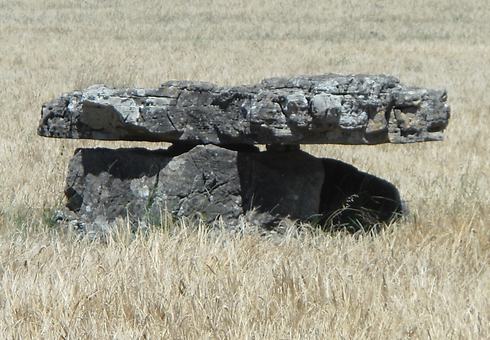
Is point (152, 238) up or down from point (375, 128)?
down

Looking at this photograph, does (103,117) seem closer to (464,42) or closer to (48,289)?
(48,289)

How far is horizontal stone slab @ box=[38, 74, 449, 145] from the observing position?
17.3ft

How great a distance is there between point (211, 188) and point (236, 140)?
13.5 inches

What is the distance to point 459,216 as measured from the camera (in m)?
5.50

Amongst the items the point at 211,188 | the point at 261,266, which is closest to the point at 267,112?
the point at 211,188

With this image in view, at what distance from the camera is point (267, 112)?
532cm

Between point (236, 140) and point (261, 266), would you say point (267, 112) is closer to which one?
point (236, 140)

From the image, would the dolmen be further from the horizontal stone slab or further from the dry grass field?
the dry grass field

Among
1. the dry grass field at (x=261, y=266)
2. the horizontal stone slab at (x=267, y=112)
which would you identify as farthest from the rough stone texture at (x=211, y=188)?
the dry grass field at (x=261, y=266)

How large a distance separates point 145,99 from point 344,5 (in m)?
33.4

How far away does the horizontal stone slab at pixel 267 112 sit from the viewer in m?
5.27

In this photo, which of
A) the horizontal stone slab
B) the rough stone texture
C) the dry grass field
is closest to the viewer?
the dry grass field

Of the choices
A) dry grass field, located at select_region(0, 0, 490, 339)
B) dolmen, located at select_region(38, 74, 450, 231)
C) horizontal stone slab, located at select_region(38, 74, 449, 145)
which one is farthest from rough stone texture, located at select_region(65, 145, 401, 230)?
dry grass field, located at select_region(0, 0, 490, 339)

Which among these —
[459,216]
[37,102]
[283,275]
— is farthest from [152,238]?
[37,102]
